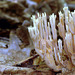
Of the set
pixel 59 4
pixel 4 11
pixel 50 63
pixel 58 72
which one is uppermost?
pixel 59 4

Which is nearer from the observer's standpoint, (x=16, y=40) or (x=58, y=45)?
(x=58, y=45)

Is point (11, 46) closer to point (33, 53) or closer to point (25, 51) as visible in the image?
point (25, 51)

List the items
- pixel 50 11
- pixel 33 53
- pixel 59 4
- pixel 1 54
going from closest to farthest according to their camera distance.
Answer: pixel 1 54 → pixel 33 53 → pixel 50 11 → pixel 59 4

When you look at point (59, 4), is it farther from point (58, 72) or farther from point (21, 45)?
point (58, 72)

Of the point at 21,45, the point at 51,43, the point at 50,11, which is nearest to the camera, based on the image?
the point at 51,43

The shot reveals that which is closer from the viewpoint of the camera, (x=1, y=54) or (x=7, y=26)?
(x=1, y=54)

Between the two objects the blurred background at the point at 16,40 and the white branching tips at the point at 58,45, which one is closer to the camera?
the white branching tips at the point at 58,45

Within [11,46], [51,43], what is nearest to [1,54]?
[11,46]

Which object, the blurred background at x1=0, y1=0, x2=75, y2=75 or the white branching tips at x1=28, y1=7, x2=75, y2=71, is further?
the blurred background at x1=0, y1=0, x2=75, y2=75

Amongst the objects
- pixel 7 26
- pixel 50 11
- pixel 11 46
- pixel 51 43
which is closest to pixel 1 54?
pixel 11 46

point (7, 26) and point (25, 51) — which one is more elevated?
point (7, 26)
